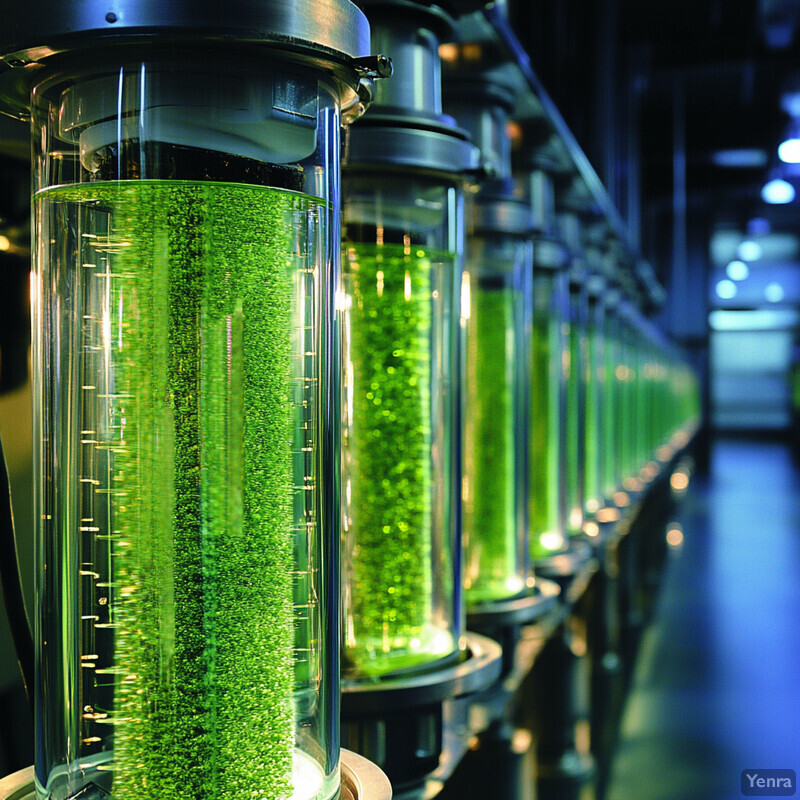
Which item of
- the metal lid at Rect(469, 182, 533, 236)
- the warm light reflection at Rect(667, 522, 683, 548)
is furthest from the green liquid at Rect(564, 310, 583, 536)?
the warm light reflection at Rect(667, 522, 683, 548)

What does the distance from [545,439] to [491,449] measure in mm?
232

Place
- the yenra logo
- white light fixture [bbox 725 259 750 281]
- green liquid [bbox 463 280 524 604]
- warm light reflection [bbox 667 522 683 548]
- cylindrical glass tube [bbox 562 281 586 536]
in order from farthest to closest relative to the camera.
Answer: white light fixture [bbox 725 259 750 281]
warm light reflection [bbox 667 522 683 548]
cylindrical glass tube [bbox 562 281 586 536]
green liquid [bbox 463 280 524 604]
the yenra logo

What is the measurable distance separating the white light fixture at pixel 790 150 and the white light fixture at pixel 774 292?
3.16 meters

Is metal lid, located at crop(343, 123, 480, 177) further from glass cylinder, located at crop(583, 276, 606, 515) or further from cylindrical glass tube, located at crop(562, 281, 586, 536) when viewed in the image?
glass cylinder, located at crop(583, 276, 606, 515)

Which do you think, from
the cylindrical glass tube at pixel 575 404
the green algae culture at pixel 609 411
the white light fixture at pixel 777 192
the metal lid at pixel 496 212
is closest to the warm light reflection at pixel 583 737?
the metal lid at pixel 496 212

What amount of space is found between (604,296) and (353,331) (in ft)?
3.18

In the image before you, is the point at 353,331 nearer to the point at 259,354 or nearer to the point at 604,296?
the point at 259,354

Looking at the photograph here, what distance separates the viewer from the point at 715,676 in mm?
835

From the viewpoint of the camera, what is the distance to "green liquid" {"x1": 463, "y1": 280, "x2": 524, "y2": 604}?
0.65m

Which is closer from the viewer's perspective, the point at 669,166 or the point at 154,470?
the point at 154,470

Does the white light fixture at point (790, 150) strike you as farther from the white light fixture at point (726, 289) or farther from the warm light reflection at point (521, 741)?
the warm light reflection at point (521, 741)

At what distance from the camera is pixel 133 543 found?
27cm

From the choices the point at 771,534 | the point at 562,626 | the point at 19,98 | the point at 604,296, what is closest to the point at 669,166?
the point at 771,534

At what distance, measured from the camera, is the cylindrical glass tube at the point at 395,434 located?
0.45 m
